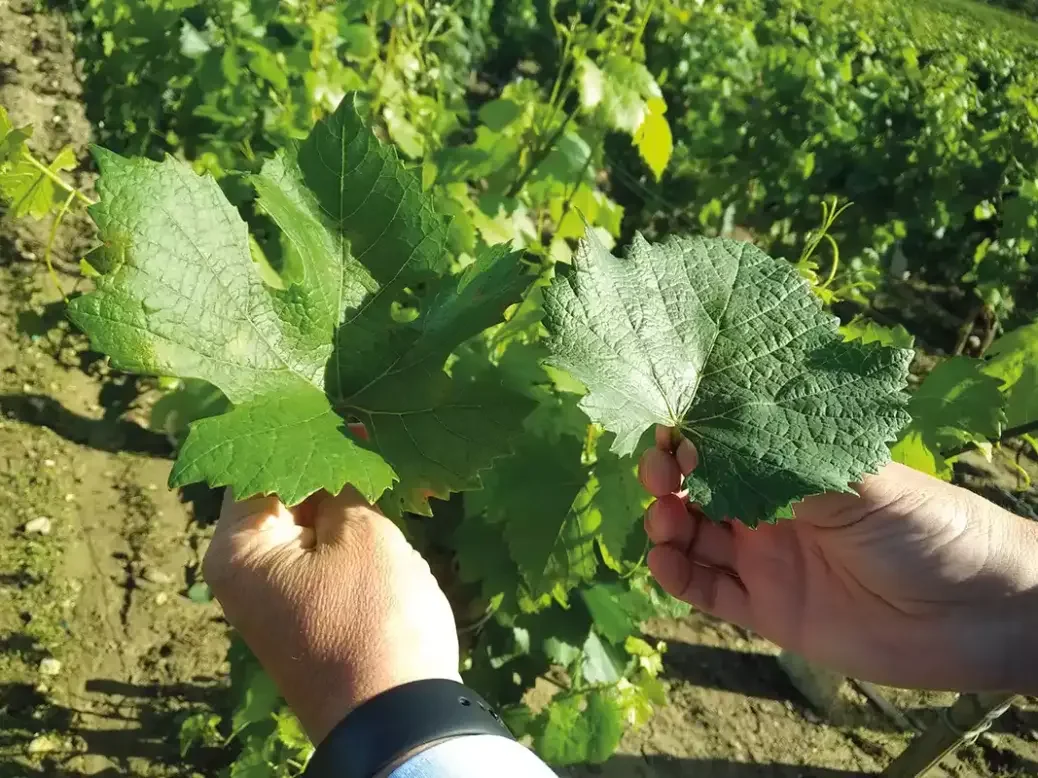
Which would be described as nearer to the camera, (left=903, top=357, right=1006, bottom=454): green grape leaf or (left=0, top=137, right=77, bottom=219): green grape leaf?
(left=0, top=137, right=77, bottom=219): green grape leaf

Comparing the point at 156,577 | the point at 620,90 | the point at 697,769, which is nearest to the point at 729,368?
the point at 620,90

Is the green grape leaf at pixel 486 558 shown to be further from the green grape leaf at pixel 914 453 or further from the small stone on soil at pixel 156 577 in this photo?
the small stone on soil at pixel 156 577

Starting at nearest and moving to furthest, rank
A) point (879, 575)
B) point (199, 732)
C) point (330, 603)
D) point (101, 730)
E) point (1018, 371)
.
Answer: point (330, 603) → point (879, 575) → point (1018, 371) → point (199, 732) → point (101, 730)

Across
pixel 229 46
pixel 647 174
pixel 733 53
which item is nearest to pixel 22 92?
pixel 229 46

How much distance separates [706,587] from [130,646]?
1981 millimetres

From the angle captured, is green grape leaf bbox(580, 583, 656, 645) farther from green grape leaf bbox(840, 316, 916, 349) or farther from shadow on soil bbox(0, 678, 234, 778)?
shadow on soil bbox(0, 678, 234, 778)

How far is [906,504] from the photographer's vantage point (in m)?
1.37

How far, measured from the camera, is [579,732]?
219 cm

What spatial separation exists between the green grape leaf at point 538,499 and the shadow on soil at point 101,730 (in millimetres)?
1499

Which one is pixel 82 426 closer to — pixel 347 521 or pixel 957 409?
pixel 347 521

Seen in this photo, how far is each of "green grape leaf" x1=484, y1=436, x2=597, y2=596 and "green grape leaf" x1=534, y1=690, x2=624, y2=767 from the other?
64 centimetres

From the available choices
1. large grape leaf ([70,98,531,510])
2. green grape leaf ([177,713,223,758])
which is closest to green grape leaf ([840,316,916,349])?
large grape leaf ([70,98,531,510])

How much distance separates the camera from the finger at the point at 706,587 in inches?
64.2

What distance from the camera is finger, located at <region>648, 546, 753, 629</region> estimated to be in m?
1.63
